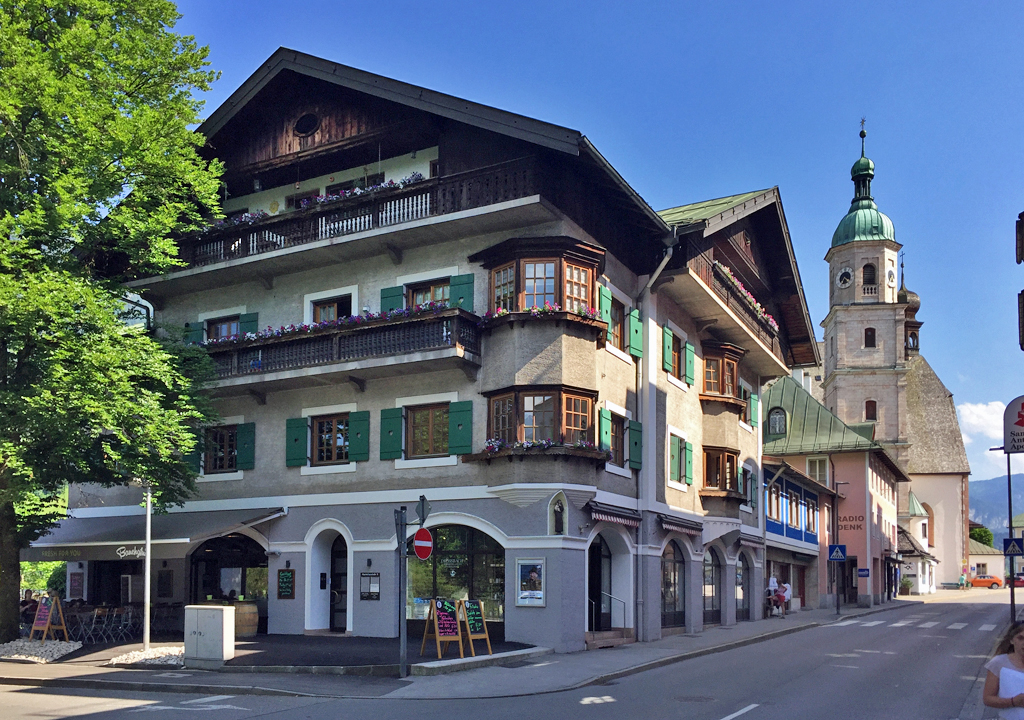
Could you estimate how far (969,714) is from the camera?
586 inches

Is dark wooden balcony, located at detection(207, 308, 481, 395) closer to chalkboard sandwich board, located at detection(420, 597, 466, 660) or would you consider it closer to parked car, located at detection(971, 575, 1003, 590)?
A: chalkboard sandwich board, located at detection(420, 597, 466, 660)

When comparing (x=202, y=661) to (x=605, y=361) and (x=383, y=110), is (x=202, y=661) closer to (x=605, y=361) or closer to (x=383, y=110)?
(x=605, y=361)

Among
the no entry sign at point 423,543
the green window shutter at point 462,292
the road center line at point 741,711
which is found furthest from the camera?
the green window shutter at point 462,292

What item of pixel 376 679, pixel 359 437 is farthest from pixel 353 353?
pixel 376 679

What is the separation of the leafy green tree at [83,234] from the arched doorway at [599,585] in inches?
400

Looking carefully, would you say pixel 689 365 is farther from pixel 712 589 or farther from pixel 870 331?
pixel 870 331

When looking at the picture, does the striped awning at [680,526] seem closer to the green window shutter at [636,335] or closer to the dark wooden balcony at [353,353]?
the green window shutter at [636,335]

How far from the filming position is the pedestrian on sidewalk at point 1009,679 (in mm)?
7438

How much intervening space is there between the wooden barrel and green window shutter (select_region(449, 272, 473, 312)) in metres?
9.12

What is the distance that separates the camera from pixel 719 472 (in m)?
31.9

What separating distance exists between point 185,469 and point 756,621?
20.8 meters

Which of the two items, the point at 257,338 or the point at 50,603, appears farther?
the point at 257,338

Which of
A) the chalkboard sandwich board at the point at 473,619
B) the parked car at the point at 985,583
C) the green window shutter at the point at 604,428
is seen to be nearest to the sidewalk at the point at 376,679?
the chalkboard sandwich board at the point at 473,619

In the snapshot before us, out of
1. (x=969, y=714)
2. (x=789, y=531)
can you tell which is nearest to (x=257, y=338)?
(x=969, y=714)
